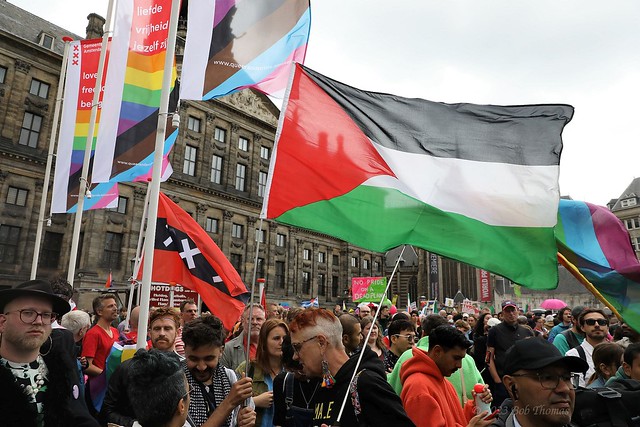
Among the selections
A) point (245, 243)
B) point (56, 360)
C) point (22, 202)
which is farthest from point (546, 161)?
point (245, 243)

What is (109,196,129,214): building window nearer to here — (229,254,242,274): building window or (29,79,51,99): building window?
(29,79,51,99): building window

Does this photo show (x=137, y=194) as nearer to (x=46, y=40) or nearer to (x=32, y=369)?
(x=46, y=40)

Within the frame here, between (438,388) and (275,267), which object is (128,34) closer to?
(438,388)

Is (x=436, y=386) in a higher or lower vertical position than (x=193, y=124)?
lower

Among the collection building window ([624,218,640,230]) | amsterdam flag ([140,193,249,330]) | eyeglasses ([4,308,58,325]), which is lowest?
eyeglasses ([4,308,58,325])

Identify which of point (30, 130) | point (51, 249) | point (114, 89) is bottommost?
point (51, 249)

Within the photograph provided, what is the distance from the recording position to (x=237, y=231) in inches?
1468

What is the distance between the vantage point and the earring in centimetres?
263

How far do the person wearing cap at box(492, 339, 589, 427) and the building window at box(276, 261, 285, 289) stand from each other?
38330 mm

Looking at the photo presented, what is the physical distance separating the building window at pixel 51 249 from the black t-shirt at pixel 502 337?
88.3ft

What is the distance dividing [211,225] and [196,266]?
97.2 feet

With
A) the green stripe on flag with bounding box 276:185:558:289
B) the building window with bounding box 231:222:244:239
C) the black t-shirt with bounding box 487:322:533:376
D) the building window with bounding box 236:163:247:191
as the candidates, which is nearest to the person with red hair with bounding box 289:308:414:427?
the green stripe on flag with bounding box 276:185:558:289

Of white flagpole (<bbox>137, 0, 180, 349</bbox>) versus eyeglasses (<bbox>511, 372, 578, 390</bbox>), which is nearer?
eyeglasses (<bbox>511, 372, 578, 390</bbox>)

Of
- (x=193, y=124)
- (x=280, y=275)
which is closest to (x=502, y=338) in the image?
(x=193, y=124)
